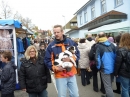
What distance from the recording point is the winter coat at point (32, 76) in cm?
393

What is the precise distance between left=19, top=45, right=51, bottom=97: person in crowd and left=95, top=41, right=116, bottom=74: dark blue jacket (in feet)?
5.37

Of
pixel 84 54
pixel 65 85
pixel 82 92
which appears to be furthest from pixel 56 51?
pixel 84 54

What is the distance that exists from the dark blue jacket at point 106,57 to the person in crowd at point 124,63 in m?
0.23

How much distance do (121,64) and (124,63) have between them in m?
0.08

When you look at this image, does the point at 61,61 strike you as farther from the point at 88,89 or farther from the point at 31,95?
the point at 88,89

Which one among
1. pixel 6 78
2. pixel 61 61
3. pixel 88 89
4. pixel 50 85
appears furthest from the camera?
pixel 50 85

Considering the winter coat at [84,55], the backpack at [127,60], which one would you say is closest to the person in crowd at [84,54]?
the winter coat at [84,55]

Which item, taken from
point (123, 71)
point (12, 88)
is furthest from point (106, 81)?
point (12, 88)

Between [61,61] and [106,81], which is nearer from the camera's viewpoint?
[61,61]

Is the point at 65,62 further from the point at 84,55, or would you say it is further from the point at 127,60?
the point at 84,55

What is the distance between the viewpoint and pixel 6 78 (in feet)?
13.8

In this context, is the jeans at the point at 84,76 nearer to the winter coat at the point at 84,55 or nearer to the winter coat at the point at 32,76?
the winter coat at the point at 84,55

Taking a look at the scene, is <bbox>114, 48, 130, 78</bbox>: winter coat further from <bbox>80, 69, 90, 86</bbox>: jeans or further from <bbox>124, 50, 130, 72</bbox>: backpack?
<bbox>80, 69, 90, 86</bbox>: jeans

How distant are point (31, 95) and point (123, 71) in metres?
2.31
